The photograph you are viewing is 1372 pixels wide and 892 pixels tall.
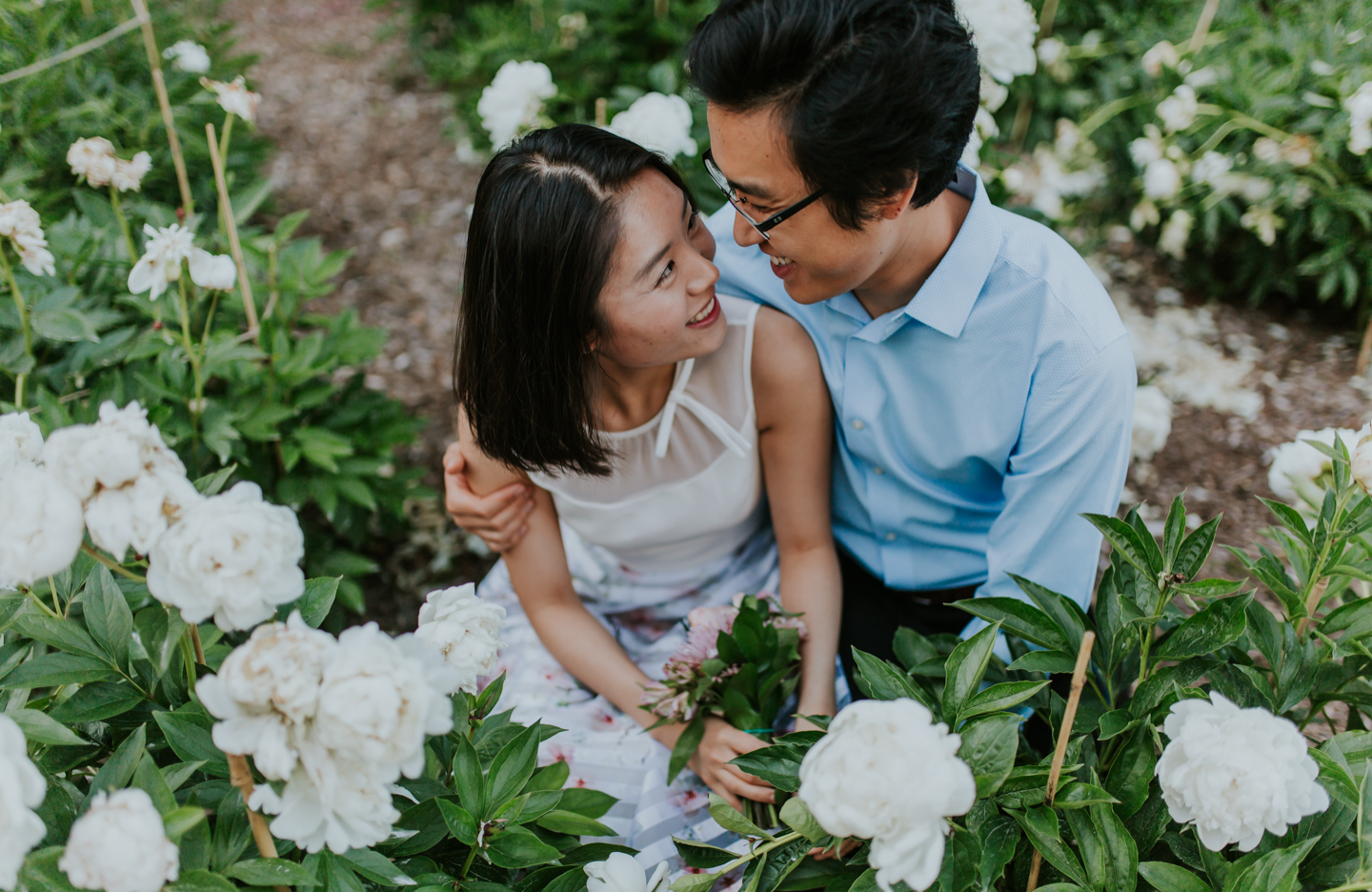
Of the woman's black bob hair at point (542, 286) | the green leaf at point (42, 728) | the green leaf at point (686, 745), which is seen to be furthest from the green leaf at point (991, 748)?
the green leaf at point (42, 728)

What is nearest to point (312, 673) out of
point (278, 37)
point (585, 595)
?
point (585, 595)

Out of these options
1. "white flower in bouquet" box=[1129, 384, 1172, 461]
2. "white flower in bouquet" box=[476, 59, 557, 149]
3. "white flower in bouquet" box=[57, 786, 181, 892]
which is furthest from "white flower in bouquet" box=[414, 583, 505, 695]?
"white flower in bouquet" box=[1129, 384, 1172, 461]

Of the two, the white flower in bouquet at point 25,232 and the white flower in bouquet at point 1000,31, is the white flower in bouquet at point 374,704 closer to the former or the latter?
the white flower in bouquet at point 25,232

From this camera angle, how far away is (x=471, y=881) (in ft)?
3.52

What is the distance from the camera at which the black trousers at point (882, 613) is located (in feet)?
6.59

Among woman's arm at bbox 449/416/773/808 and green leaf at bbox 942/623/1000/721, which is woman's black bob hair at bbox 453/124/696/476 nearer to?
woman's arm at bbox 449/416/773/808

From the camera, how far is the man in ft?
4.28

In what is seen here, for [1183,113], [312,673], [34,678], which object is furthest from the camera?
[1183,113]

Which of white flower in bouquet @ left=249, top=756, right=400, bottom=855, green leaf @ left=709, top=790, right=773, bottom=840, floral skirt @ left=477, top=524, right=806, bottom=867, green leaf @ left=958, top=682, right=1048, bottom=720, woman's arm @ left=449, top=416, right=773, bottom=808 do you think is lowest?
floral skirt @ left=477, top=524, right=806, bottom=867

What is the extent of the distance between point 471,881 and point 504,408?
0.85 metres

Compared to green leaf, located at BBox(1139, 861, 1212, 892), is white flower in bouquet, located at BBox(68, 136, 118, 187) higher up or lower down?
higher up

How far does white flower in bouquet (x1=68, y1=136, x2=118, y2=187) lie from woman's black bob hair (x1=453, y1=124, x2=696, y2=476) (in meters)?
0.79

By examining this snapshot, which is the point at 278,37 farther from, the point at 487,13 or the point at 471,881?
the point at 471,881

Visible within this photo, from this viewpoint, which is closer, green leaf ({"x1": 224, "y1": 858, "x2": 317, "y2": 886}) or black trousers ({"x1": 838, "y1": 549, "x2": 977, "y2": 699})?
green leaf ({"x1": 224, "y1": 858, "x2": 317, "y2": 886})
